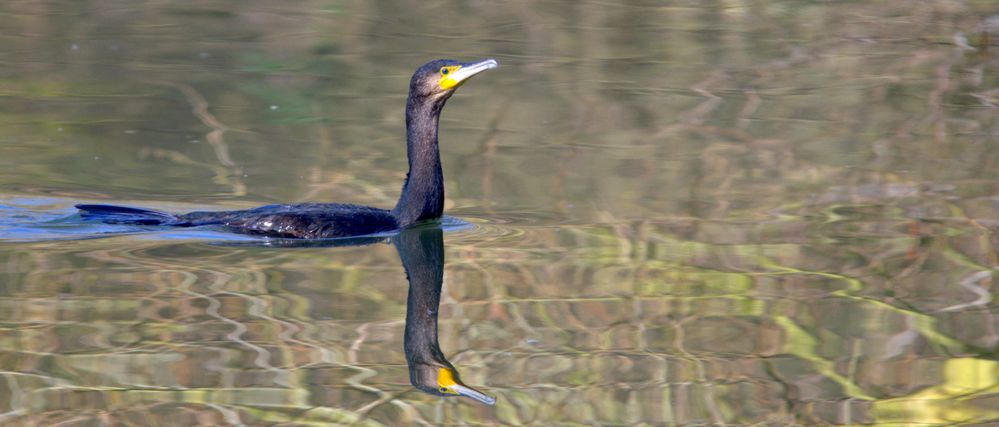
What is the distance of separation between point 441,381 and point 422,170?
261 centimetres

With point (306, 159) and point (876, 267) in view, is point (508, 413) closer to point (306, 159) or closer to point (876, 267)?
point (876, 267)

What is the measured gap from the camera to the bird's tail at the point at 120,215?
816 centimetres

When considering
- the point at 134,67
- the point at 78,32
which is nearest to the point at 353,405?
the point at 134,67

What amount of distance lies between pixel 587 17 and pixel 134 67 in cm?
541

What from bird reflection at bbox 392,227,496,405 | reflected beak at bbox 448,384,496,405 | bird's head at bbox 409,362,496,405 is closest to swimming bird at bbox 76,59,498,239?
bird reflection at bbox 392,227,496,405

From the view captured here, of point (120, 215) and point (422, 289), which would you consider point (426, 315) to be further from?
point (120, 215)

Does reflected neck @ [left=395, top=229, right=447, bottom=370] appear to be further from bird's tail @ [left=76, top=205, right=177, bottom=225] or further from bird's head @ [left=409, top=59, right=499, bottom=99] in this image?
bird's tail @ [left=76, top=205, right=177, bottom=225]

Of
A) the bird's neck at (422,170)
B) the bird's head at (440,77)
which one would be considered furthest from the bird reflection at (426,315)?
the bird's head at (440,77)

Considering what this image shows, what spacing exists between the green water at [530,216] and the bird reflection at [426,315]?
2.6 inches

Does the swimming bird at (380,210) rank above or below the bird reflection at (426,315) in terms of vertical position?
above

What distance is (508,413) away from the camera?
18.1ft

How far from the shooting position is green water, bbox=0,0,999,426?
5.80 meters

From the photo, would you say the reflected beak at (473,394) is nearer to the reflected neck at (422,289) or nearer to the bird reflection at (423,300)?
the bird reflection at (423,300)

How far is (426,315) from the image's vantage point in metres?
6.71
